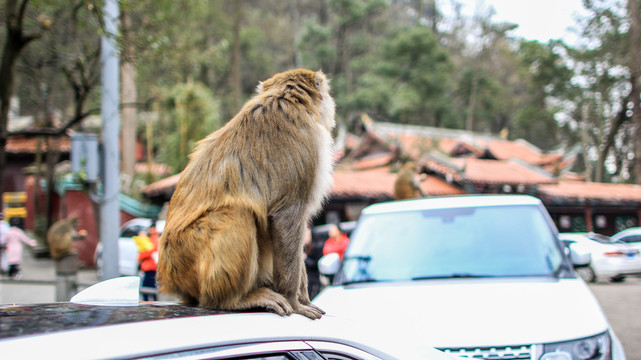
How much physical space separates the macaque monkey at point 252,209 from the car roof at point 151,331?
0.32 m

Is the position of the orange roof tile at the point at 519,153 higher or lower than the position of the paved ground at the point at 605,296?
higher

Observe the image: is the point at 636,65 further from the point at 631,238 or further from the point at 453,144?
the point at 453,144

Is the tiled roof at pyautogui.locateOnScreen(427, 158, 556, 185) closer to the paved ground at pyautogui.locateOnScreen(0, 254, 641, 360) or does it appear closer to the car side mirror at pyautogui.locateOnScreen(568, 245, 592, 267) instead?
the paved ground at pyautogui.locateOnScreen(0, 254, 641, 360)

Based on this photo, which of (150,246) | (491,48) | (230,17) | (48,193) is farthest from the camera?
(491,48)

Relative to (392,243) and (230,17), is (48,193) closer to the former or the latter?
(230,17)

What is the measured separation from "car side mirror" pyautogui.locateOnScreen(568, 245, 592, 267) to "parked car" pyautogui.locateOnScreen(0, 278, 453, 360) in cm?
252

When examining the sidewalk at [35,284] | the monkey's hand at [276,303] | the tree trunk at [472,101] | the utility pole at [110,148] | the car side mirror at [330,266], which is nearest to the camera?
the monkey's hand at [276,303]

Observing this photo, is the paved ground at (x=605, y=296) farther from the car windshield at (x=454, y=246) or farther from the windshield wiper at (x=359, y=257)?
the windshield wiper at (x=359, y=257)

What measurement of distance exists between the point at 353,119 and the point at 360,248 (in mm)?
33142

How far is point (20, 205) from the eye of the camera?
81.5 feet

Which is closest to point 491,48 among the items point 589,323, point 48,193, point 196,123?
point 196,123

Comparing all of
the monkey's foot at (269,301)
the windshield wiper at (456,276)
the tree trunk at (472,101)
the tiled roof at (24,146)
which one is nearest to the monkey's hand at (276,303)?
the monkey's foot at (269,301)

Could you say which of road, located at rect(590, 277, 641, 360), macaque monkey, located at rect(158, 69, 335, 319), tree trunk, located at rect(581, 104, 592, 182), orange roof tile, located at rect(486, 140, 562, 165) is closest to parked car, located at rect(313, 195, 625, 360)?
macaque monkey, located at rect(158, 69, 335, 319)

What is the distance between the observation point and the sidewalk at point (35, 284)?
10.1 meters
